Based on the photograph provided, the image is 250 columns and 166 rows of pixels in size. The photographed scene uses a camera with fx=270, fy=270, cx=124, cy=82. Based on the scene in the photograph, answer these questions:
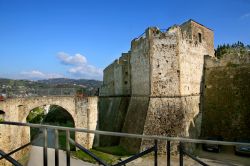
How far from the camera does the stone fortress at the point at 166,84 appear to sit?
18375 millimetres

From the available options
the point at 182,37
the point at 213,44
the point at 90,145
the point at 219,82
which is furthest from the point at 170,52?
the point at 90,145

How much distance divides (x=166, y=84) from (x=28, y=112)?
10.9 m

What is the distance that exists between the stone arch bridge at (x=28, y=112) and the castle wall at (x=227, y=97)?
9459mm

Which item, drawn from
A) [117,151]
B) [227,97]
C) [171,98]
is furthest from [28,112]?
[227,97]

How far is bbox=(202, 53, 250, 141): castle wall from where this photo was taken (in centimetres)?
2027

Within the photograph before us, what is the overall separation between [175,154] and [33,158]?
1091 centimetres

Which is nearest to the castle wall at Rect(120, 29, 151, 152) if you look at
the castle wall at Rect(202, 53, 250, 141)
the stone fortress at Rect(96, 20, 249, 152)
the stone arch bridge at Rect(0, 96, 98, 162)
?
the stone fortress at Rect(96, 20, 249, 152)

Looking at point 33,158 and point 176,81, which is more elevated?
point 176,81

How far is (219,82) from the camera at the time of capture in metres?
22.2

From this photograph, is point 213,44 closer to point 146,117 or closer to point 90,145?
point 146,117

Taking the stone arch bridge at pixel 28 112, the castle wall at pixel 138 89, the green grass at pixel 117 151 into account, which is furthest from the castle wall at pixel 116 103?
the castle wall at pixel 138 89

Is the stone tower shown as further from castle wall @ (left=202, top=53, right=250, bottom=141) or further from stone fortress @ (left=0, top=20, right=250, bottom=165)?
castle wall @ (left=202, top=53, right=250, bottom=141)

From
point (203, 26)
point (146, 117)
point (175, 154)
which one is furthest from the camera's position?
point (203, 26)

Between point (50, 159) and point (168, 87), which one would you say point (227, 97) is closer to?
point (168, 87)
